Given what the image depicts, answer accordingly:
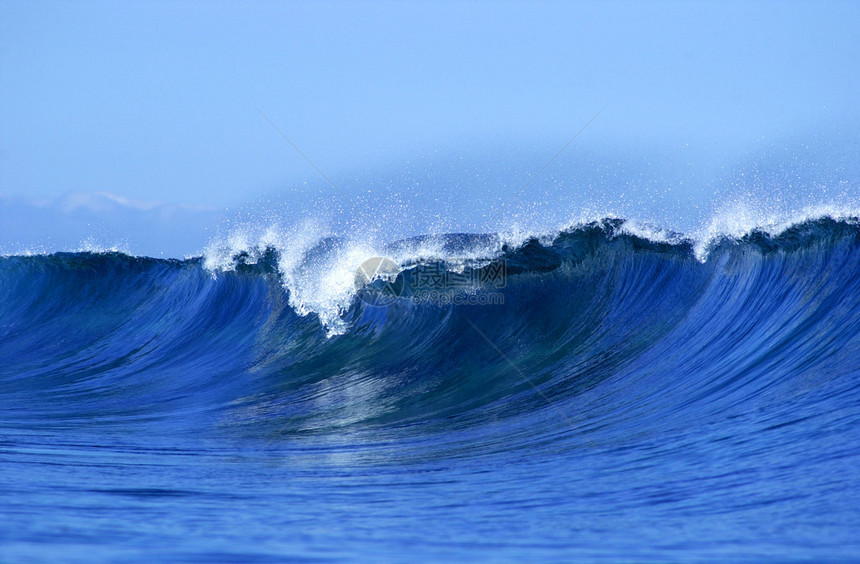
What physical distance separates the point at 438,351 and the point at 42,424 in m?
3.83

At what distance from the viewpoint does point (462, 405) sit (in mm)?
6508

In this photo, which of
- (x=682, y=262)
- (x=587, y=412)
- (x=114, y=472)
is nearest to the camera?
(x=114, y=472)

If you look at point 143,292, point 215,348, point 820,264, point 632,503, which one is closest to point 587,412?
point 632,503

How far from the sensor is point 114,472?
411 centimetres

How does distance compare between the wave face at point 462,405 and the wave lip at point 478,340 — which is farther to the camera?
the wave lip at point 478,340

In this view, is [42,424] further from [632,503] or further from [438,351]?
[632,503]

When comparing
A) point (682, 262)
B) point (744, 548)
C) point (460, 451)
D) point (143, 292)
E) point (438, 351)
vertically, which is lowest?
point (744, 548)

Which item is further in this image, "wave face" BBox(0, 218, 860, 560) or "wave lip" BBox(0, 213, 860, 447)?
"wave lip" BBox(0, 213, 860, 447)

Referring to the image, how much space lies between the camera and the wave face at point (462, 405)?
9.67 feet

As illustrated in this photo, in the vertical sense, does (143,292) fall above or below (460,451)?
above

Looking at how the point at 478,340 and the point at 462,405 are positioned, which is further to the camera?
the point at 478,340

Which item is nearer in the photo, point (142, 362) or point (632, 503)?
point (632, 503)

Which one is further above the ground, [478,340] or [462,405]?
[478,340]

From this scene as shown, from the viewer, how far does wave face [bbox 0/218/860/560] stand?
295cm
